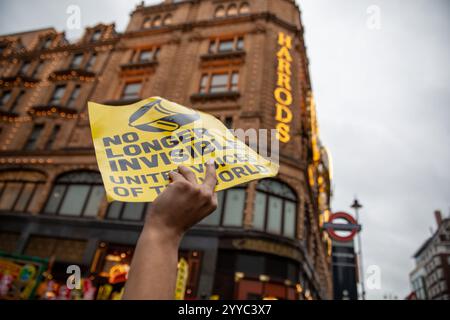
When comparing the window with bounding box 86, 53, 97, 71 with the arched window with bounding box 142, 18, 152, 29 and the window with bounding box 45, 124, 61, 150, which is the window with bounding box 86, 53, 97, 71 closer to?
the arched window with bounding box 142, 18, 152, 29

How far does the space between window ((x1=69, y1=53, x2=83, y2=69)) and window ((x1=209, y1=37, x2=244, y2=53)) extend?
12.7m

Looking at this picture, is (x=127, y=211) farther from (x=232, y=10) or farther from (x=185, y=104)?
(x=232, y=10)

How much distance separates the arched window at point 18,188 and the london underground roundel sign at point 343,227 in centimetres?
1895

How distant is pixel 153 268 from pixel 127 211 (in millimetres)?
16510

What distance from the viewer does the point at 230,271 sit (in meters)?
13.7

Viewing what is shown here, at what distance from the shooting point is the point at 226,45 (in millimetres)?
22500

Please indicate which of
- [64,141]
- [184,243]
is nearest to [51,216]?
[64,141]

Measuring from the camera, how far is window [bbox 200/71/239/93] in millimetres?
19984

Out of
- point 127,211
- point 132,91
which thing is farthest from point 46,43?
point 127,211
